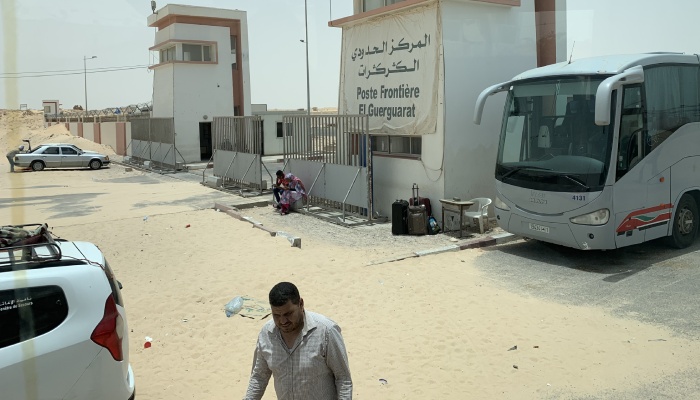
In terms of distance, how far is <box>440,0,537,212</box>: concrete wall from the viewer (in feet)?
42.9

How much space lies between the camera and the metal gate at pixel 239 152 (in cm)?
1952

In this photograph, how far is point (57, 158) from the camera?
105 feet

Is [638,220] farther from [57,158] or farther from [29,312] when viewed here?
[57,158]

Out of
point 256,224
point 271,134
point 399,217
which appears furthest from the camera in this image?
point 271,134

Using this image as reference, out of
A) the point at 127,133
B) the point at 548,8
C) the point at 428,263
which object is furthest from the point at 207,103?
the point at 428,263

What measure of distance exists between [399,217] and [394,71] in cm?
376

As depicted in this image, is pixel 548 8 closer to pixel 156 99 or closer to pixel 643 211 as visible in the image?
pixel 643 211

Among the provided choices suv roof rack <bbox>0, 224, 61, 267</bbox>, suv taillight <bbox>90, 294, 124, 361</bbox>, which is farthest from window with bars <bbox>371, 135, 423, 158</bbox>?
suv taillight <bbox>90, 294, 124, 361</bbox>

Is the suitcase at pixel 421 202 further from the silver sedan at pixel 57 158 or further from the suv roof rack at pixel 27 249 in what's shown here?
the silver sedan at pixel 57 158

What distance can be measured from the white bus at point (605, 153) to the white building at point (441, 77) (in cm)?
212

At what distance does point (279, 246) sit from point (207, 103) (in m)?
25.0

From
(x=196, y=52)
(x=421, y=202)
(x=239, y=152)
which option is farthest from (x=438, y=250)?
(x=196, y=52)

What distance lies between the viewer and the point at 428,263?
34.6 feet

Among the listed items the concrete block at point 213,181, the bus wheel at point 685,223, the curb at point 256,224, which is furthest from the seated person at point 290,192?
the bus wheel at point 685,223
